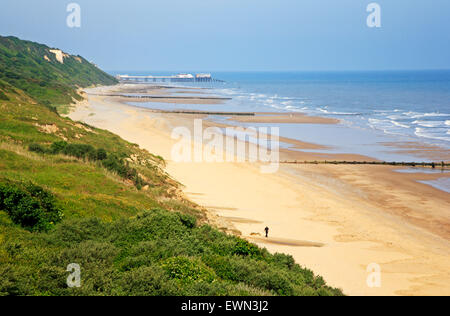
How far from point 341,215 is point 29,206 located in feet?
51.2

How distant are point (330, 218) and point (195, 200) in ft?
23.6

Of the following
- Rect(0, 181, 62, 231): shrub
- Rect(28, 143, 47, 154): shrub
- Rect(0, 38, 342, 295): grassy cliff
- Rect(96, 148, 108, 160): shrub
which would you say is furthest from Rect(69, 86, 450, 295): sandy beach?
Rect(0, 181, 62, 231): shrub

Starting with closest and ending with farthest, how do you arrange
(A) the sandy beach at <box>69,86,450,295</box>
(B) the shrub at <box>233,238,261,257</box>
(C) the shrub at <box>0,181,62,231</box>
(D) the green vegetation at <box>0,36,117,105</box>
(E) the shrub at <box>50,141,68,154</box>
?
(C) the shrub at <box>0,181,62,231</box>, (B) the shrub at <box>233,238,261,257</box>, (A) the sandy beach at <box>69,86,450,295</box>, (E) the shrub at <box>50,141,68,154</box>, (D) the green vegetation at <box>0,36,117,105</box>

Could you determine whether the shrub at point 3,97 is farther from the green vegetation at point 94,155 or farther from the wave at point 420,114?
the wave at point 420,114

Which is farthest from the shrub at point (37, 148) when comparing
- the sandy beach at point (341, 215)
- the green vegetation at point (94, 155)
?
the sandy beach at point (341, 215)

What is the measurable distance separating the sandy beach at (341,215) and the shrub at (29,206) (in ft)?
27.5

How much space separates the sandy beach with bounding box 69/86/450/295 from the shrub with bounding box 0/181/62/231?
27.5ft

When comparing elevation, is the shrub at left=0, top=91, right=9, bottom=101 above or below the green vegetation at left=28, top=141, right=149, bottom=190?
above

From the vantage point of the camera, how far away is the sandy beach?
49.6 ft

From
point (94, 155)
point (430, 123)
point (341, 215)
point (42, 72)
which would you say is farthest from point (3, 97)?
point (42, 72)

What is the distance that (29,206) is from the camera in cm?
1122

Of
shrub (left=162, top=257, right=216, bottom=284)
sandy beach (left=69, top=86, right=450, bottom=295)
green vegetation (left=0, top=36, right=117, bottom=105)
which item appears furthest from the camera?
green vegetation (left=0, top=36, right=117, bottom=105)

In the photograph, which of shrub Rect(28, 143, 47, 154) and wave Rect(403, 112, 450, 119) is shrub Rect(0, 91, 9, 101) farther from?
wave Rect(403, 112, 450, 119)

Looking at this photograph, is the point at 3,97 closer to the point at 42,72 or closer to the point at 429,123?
the point at 429,123
